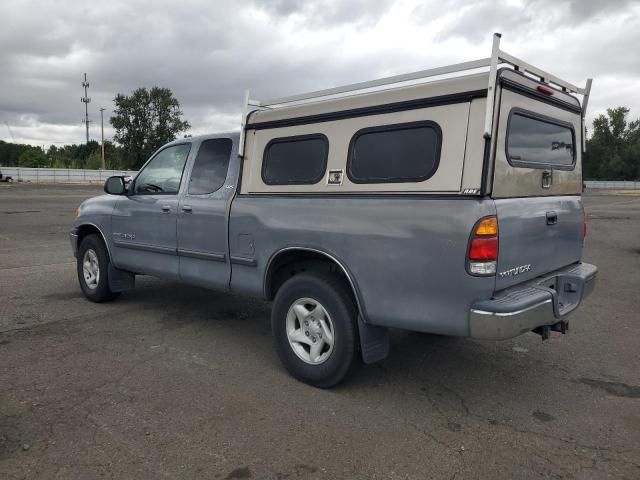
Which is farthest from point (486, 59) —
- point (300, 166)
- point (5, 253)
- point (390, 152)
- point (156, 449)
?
point (5, 253)

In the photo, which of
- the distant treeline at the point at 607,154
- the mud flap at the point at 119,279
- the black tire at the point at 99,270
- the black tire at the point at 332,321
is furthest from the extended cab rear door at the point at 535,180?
the distant treeline at the point at 607,154

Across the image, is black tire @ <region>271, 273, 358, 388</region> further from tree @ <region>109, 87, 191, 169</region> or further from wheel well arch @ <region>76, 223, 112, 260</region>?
tree @ <region>109, 87, 191, 169</region>

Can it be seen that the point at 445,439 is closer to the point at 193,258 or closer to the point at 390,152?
the point at 390,152

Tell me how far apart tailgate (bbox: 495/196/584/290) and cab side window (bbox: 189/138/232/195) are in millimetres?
2599

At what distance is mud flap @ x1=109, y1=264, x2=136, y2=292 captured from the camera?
6035 millimetres

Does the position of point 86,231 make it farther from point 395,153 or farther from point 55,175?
point 55,175

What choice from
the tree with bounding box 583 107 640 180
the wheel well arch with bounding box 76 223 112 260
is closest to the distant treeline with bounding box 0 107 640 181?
the tree with bounding box 583 107 640 180

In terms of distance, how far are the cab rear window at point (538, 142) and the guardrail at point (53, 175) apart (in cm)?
A: 4695

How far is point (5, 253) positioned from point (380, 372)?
329 inches

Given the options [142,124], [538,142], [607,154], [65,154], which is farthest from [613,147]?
[65,154]

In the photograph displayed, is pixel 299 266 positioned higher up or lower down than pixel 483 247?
lower down

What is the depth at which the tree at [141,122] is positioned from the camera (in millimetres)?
57500

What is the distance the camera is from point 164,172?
5445mm

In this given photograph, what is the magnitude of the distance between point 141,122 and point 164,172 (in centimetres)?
5718
